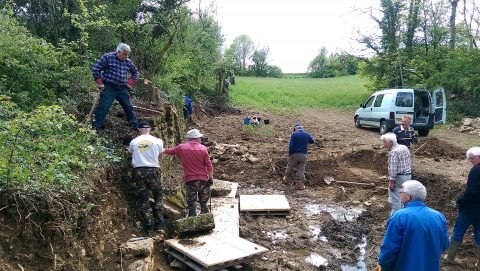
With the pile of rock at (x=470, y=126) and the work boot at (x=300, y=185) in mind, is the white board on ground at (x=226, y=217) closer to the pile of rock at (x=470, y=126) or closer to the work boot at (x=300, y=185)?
the work boot at (x=300, y=185)

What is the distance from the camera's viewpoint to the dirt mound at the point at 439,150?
39.8 ft

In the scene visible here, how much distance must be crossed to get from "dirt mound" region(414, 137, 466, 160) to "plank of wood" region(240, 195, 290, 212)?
5602mm

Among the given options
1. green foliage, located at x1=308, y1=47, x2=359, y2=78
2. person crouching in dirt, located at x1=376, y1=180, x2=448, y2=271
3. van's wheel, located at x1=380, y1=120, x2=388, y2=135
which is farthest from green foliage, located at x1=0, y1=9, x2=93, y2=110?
green foliage, located at x1=308, y1=47, x2=359, y2=78

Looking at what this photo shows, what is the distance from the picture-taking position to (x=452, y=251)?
6.25m

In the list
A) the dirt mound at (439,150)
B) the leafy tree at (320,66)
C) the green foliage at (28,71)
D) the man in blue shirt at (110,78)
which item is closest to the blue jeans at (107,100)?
the man in blue shirt at (110,78)

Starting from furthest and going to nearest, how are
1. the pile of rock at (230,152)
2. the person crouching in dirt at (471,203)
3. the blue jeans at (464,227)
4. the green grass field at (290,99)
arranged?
1. the green grass field at (290,99)
2. the pile of rock at (230,152)
3. the blue jeans at (464,227)
4. the person crouching in dirt at (471,203)

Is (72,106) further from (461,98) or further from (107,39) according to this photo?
(461,98)

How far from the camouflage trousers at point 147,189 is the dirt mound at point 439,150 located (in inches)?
350

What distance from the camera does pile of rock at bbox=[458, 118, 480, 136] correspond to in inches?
650

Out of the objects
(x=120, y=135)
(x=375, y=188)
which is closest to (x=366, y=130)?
(x=375, y=188)

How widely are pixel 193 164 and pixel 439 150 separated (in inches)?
357

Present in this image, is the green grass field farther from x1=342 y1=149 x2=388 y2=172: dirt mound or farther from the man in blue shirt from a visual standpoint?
the man in blue shirt

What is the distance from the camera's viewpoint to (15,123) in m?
4.59

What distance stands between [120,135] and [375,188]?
6.62 metres
